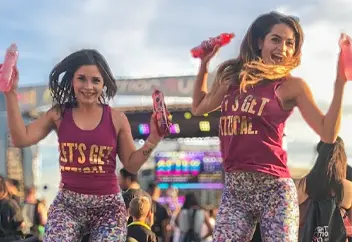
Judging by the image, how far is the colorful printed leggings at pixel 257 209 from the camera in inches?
103

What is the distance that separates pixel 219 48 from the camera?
3096 millimetres

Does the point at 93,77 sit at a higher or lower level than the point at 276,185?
higher

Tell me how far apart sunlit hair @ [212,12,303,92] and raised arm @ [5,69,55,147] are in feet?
3.02

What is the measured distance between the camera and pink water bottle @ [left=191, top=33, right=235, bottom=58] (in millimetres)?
3034

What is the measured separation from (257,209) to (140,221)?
2.92m

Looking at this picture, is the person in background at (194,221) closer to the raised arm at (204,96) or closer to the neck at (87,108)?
the raised arm at (204,96)

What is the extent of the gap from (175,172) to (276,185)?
62.7 feet

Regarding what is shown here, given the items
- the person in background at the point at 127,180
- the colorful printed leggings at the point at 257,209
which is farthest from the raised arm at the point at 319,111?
the person in background at the point at 127,180

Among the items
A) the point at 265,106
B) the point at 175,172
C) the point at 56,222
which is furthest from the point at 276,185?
the point at 175,172

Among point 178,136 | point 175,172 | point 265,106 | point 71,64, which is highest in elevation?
point 71,64

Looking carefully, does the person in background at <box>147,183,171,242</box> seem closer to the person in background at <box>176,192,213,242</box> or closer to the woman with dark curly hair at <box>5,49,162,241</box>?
the person in background at <box>176,192,213,242</box>

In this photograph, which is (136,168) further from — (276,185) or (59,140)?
(276,185)

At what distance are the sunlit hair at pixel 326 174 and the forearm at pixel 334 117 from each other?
1514mm

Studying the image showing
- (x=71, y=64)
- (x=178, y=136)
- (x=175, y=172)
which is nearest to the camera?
(x=71, y=64)
